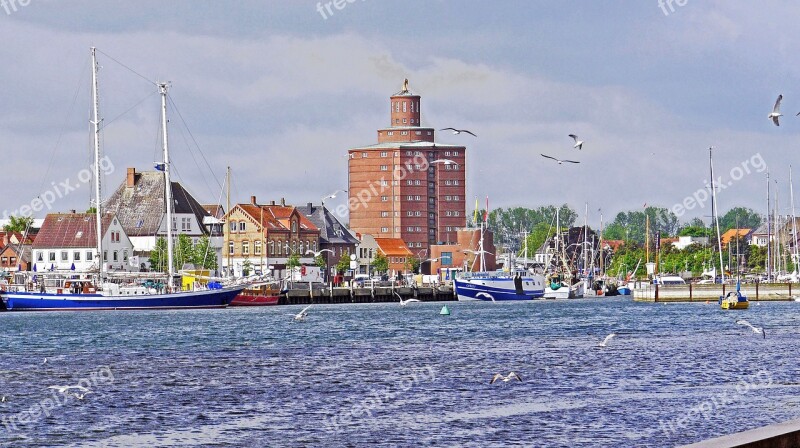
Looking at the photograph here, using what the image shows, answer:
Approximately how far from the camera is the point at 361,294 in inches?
6102

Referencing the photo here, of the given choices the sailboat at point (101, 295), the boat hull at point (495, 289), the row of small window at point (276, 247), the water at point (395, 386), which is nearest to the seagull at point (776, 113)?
the water at point (395, 386)

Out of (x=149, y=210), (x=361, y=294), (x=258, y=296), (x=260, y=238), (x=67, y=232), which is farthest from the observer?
(x=260, y=238)

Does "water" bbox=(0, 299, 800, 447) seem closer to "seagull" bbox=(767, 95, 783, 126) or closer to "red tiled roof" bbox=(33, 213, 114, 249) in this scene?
"seagull" bbox=(767, 95, 783, 126)

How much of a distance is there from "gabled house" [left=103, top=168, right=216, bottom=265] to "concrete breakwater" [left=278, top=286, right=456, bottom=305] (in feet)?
84.2

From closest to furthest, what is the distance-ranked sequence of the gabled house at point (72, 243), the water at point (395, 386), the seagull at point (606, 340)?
the water at point (395, 386), the seagull at point (606, 340), the gabled house at point (72, 243)

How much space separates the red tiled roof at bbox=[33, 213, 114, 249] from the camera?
158250 millimetres

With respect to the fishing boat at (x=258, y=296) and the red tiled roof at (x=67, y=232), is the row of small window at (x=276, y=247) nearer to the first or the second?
the red tiled roof at (x=67, y=232)

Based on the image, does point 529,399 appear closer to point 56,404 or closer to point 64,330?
→ point 56,404

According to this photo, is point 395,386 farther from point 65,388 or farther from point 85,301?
point 85,301

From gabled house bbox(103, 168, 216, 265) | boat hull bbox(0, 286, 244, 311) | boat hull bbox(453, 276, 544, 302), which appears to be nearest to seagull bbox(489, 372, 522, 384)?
boat hull bbox(0, 286, 244, 311)

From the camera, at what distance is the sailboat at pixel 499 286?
157125 mm

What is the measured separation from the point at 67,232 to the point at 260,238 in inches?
1228

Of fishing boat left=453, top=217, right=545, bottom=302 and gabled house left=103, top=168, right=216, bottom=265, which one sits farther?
→ gabled house left=103, top=168, right=216, bottom=265

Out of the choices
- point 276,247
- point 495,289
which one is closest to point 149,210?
point 276,247
